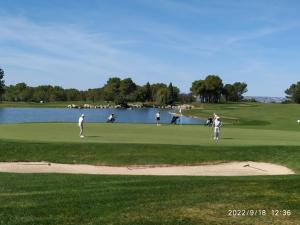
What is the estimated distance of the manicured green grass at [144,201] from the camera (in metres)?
11.0

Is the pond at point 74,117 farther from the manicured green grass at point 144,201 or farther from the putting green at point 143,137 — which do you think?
the manicured green grass at point 144,201

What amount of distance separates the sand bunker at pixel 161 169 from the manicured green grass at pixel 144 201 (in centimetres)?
609

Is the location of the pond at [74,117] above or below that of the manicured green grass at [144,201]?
below

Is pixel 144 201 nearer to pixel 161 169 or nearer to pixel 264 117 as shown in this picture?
pixel 161 169

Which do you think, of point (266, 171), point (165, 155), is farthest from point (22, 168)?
point (266, 171)

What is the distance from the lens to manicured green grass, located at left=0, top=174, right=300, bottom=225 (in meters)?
11.0

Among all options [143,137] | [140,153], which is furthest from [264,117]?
[140,153]

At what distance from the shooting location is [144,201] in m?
12.8

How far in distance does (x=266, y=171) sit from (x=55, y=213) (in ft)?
46.7

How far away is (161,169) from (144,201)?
11488mm

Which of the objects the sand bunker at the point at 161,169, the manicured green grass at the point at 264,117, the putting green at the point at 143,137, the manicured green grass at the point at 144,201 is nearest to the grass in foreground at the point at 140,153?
the sand bunker at the point at 161,169

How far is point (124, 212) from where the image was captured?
1162 cm

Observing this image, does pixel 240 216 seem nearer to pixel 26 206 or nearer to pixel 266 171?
pixel 26 206

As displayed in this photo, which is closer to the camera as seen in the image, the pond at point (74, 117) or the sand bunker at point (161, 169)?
the sand bunker at point (161, 169)
